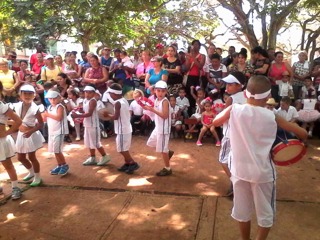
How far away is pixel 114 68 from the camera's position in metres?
8.38

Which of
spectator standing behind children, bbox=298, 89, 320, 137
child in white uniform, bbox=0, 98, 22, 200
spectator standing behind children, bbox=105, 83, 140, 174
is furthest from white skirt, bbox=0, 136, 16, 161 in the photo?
spectator standing behind children, bbox=298, 89, 320, 137

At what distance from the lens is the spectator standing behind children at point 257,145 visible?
2.69 meters

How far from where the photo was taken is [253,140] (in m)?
2.73

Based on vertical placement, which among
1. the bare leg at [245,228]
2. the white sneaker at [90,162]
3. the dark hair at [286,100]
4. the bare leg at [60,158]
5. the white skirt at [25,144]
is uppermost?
the dark hair at [286,100]

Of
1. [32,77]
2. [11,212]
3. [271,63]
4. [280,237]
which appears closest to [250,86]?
[280,237]

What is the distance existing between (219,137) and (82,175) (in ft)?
11.0

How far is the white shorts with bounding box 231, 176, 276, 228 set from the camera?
2.79m

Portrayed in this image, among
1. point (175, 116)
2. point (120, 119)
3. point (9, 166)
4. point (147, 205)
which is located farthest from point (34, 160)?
point (175, 116)

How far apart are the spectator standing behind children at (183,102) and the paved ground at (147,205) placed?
193cm

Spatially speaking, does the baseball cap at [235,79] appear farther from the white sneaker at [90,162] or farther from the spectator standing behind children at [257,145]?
the white sneaker at [90,162]

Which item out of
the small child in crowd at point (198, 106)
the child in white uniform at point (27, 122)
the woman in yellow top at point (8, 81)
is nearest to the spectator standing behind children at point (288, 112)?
the small child in crowd at point (198, 106)

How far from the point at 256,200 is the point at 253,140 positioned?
1.78 feet

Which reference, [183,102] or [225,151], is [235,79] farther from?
[183,102]

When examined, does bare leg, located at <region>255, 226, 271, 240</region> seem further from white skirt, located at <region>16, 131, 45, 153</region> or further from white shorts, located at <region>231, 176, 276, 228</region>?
white skirt, located at <region>16, 131, 45, 153</region>
